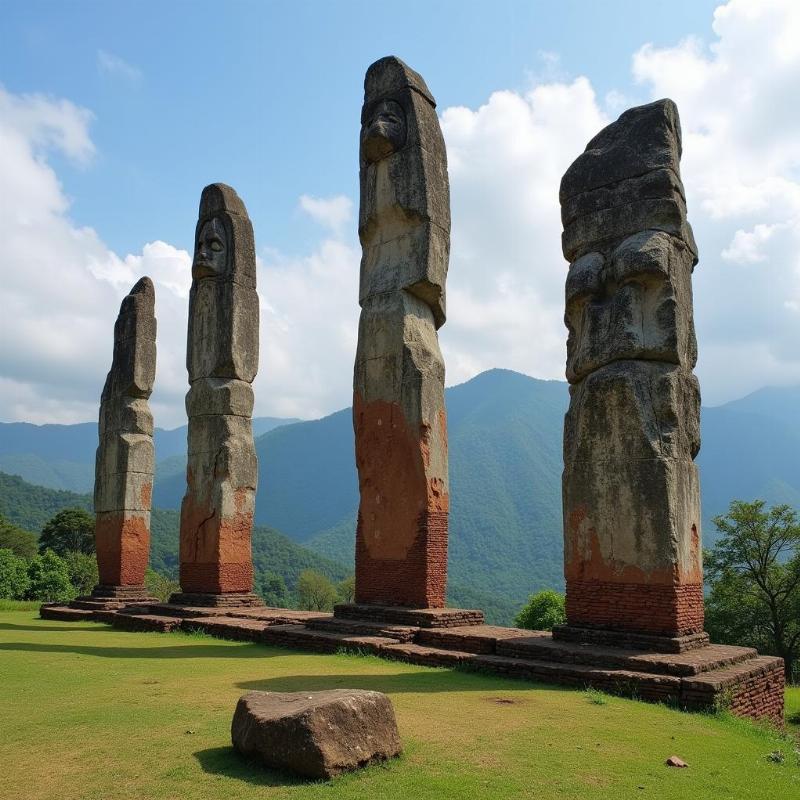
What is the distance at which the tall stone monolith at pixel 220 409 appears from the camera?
1237cm

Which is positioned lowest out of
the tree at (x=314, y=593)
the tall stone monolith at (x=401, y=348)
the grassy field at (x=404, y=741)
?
the tree at (x=314, y=593)

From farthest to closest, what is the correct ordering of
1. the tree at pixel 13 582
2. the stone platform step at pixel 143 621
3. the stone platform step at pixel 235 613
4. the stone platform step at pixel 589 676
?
the tree at pixel 13 582
the stone platform step at pixel 143 621
the stone platform step at pixel 235 613
the stone platform step at pixel 589 676

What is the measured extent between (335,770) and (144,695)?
268 cm

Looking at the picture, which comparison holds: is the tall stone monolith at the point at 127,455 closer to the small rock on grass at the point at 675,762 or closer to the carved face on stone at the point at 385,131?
the carved face on stone at the point at 385,131

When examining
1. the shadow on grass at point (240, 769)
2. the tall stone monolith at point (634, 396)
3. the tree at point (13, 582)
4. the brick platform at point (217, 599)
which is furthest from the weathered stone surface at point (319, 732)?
the tree at point (13, 582)

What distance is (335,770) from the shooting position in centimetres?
371

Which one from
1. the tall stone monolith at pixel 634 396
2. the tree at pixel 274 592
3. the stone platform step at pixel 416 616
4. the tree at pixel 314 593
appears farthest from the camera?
the tree at pixel 314 593

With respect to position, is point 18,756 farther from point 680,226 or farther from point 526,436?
point 526,436

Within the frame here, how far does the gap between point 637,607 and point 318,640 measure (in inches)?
139

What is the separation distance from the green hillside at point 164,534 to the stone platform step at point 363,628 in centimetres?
4192

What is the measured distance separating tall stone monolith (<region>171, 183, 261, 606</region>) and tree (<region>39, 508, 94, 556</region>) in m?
24.7

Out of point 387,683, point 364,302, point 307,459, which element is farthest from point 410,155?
point 307,459

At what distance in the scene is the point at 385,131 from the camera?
1008cm

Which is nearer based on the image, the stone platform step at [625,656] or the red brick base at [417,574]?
the stone platform step at [625,656]
